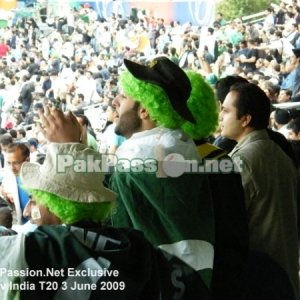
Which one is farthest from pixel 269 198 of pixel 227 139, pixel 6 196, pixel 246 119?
pixel 6 196

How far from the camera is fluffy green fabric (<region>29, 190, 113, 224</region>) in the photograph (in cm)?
107

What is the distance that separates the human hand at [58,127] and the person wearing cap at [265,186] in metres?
0.57

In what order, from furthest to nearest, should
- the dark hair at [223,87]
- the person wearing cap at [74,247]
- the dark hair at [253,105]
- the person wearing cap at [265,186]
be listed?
the dark hair at [223,87] < the dark hair at [253,105] < the person wearing cap at [265,186] < the person wearing cap at [74,247]

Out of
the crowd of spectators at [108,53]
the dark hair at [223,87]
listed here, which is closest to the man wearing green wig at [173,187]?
the dark hair at [223,87]

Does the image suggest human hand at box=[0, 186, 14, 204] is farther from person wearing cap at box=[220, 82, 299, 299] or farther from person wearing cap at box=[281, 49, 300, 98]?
person wearing cap at box=[281, 49, 300, 98]

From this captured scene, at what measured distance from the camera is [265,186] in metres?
1.68

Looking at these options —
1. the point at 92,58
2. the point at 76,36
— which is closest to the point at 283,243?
the point at 92,58

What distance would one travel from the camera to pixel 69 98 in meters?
10.4

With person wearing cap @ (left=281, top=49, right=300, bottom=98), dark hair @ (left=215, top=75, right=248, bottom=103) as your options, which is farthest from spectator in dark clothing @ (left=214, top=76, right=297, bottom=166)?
person wearing cap @ (left=281, top=49, right=300, bottom=98)

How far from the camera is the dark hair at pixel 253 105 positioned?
1760 millimetres

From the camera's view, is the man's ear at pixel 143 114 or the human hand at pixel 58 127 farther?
the man's ear at pixel 143 114

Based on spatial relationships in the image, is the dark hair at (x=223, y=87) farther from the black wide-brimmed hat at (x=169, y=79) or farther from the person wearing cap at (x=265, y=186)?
the black wide-brimmed hat at (x=169, y=79)

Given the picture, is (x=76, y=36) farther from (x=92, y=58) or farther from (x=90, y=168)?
(x=90, y=168)

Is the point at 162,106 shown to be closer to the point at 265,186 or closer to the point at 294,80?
the point at 265,186
